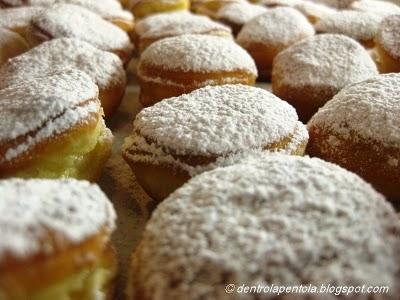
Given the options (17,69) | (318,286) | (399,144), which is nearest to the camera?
(318,286)

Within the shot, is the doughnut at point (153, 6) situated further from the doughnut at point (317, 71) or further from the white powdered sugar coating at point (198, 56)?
the doughnut at point (317, 71)

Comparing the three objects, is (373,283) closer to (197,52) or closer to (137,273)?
(137,273)

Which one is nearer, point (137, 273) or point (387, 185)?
point (137, 273)

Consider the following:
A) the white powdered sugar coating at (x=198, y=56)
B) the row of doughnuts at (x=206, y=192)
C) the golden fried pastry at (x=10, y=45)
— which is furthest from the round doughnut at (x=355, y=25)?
the golden fried pastry at (x=10, y=45)

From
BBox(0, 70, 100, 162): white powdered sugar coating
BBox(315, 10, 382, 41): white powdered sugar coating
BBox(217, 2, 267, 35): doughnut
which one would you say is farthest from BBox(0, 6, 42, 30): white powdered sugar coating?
BBox(315, 10, 382, 41): white powdered sugar coating

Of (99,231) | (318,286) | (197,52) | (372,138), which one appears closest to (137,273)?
(99,231)

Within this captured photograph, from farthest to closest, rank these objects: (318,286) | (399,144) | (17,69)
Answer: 1. (17,69)
2. (399,144)
3. (318,286)

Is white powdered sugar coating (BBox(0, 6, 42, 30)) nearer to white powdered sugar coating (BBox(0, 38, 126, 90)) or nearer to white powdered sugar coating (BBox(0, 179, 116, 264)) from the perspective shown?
white powdered sugar coating (BBox(0, 38, 126, 90))

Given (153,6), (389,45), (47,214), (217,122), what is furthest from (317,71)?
(153,6)

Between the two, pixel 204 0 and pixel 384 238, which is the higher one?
pixel 384 238
